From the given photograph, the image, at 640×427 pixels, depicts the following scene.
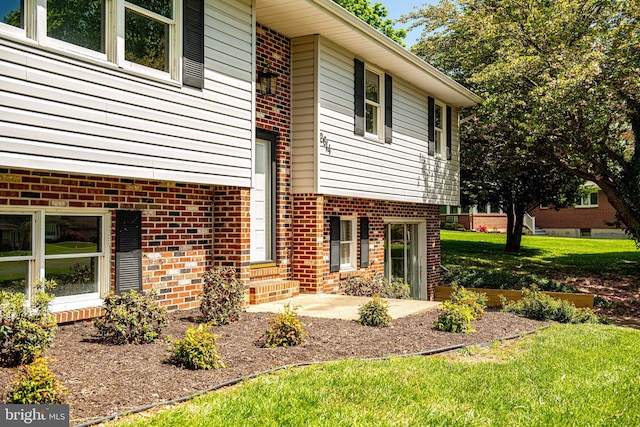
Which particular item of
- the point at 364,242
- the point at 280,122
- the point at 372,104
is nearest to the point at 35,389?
the point at 280,122

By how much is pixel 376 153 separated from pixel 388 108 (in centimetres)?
121

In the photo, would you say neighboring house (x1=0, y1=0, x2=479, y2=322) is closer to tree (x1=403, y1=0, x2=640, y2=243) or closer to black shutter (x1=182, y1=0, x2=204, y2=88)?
black shutter (x1=182, y1=0, x2=204, y2=88)

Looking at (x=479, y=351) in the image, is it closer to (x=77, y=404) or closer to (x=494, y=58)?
(x=77, y=404)

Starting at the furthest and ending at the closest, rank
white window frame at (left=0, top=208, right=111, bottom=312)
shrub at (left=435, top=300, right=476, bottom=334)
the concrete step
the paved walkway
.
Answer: the concrete step, the paved walkway, shrub at (left=435, top=300, right=476, bottom=334), white window frame at (left=0, top=208, right=111, bottom=312)

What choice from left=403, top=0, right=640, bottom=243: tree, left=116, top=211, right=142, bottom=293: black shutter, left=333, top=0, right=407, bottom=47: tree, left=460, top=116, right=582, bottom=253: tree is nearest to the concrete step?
left=116, top=211, right=142, bottom=293: black shutter

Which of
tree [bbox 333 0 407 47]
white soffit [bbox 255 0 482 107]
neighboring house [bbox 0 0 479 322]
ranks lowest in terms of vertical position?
neighboring house [bbox 0 0 479 322]

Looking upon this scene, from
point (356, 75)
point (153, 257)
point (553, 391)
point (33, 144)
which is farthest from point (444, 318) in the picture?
point (356, 75)

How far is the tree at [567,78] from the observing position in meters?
13.5

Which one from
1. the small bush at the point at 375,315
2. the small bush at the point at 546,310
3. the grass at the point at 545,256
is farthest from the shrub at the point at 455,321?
the grass at the point at 545,256

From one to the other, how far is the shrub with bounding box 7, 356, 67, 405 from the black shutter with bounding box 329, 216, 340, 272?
8026mm

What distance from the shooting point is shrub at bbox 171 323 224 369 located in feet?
17.0

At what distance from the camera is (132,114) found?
6914mm

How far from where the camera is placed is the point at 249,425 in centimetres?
379

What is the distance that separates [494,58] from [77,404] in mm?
15663
